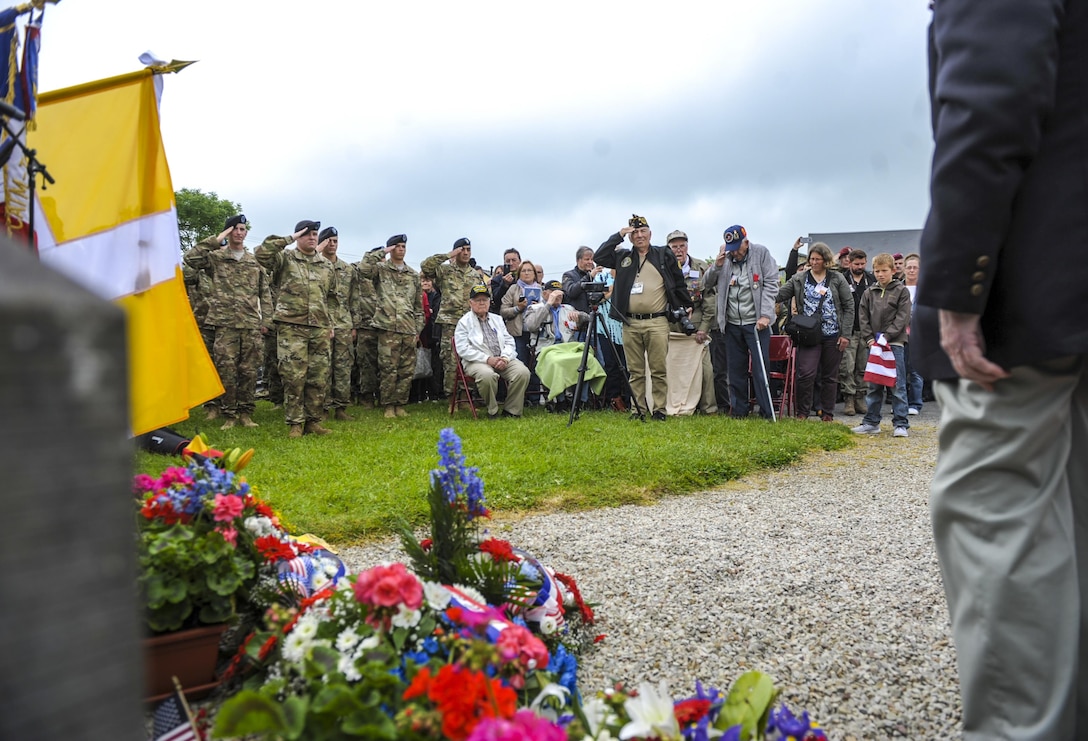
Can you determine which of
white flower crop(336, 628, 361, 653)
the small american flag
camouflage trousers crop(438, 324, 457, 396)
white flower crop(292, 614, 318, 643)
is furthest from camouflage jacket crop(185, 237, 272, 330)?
white flower crop(336, 628, 361, 653)

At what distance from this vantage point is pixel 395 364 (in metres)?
10.2

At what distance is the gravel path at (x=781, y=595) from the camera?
2371 mm

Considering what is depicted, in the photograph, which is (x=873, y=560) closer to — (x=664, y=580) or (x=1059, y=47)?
(x=664, y=580)

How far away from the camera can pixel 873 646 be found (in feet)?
8.74

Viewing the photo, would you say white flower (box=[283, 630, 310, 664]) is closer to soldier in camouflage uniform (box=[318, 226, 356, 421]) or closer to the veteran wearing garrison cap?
the veteran wearing garrison cap

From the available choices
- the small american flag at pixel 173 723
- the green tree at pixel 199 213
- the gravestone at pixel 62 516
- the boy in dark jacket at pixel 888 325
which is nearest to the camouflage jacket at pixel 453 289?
the boy in dark jacket at pixel 888 325

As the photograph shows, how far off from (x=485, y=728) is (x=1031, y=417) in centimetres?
125

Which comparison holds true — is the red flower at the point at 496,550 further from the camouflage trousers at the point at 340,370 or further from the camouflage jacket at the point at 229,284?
A: the camouflage trousers at the point at 340,370

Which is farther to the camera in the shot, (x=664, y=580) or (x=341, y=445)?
(x=341, y=445)

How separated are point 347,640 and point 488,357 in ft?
26.6

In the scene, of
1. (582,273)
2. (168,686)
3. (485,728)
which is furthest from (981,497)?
(582,273)

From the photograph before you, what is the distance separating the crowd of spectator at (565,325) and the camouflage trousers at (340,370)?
2 cm

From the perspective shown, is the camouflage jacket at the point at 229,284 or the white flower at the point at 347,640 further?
the camouflage jacket at the point at 229,284

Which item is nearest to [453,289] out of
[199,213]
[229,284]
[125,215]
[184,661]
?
[229,284]
